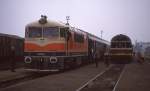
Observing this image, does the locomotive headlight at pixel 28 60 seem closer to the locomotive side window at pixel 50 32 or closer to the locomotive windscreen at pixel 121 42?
the locomotive side window at pixel 50 32

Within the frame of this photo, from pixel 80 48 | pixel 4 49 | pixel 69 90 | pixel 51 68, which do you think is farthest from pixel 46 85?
pixel 4 49

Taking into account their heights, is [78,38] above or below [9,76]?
above

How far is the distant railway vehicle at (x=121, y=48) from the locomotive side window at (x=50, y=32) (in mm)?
15261

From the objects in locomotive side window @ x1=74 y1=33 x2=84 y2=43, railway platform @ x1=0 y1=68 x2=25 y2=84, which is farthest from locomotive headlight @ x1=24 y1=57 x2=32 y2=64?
locomotive side window @ x1=74 y1=33 x2=84 y2=43

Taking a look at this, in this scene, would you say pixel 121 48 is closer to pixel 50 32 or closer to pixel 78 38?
pixel 78 38

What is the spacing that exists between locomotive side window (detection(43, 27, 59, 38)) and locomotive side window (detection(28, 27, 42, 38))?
1.16 feet

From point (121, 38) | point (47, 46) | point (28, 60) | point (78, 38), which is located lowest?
point (28, 60)

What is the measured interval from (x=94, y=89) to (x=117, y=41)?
74.9 ft

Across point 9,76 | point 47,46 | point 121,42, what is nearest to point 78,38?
point 47,46

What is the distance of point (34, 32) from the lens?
71.0 ft

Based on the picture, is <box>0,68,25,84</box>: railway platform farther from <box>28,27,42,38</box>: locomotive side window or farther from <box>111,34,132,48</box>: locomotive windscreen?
<box>111,34,132,48</box>: locomotive windscreen

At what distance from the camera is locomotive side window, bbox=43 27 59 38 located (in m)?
21.4

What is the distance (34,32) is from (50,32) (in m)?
1.12

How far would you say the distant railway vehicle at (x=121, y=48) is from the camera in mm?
35188
